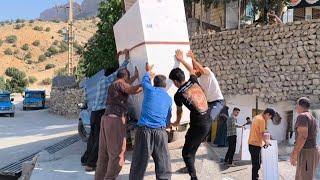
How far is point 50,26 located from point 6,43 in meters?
13.7

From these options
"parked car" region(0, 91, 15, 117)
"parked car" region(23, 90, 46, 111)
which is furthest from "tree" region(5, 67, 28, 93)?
"parked car" region(0, 91, 15, 117)

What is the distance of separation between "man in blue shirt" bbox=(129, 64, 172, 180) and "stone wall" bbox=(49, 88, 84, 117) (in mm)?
28881

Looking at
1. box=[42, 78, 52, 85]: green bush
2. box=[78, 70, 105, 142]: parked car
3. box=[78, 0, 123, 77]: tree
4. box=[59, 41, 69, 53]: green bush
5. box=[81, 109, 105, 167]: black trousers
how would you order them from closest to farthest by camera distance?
1. box=[81, 109, 105, 167]: black trousers
2. box=[78, 70, 105, 142]: parked car
3. box=[78, 0, 123, 77]: tree
4. box=[42, 78, 52, 85]: green bush
5. box=[59, 41, 69, 53]: green bush

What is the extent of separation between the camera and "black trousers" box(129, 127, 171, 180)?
711 centimetres

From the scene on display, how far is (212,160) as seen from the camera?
32.9ft

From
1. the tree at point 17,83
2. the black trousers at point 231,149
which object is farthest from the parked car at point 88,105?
the tree at point 17,83

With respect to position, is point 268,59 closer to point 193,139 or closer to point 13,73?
point 193,139

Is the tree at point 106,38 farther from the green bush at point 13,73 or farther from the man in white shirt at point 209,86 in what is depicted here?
the green bush at point 13,73

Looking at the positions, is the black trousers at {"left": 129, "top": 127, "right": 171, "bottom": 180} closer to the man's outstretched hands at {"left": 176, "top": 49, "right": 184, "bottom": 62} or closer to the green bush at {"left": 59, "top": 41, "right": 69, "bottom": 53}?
the man's outstretched hands at {"left": 176, "top": 49, "right": 184, "bottom": 62}

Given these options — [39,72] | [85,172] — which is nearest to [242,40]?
[85,172]

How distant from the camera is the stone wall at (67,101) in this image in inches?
1446

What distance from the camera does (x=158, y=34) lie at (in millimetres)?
8406

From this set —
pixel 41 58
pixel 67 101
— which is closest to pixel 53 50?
pixel 41 58

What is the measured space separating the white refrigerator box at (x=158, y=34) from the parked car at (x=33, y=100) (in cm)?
3602
